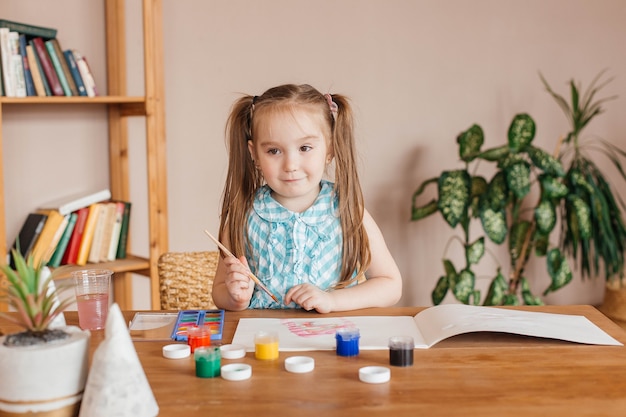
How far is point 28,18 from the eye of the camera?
3178mm

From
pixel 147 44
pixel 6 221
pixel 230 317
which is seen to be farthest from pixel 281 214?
pixel 6 221

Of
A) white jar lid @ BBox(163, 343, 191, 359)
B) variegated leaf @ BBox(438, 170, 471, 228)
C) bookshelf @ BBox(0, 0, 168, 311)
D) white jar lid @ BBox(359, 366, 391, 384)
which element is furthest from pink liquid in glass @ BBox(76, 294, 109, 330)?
variegated leaf @ BBox(438, 170, 471, 228)

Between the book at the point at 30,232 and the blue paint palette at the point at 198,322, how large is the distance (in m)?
1.63

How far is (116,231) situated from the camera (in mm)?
3229

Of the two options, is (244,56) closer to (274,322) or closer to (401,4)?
(401,4)

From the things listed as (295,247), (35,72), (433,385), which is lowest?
(433,385)

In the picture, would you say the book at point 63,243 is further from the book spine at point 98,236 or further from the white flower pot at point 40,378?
the white flower pot at point 40,378

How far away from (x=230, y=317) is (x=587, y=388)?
71cm

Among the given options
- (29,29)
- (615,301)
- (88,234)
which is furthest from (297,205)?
(615,301)

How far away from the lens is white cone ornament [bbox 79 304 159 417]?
1.06m

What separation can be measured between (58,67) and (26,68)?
11 centimetres

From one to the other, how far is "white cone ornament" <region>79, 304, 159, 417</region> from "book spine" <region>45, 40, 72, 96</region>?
2142 millimetres

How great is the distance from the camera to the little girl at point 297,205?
1.84 meters

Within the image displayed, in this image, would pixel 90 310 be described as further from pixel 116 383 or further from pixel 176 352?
pixel 116 383
